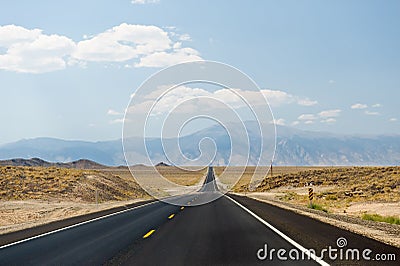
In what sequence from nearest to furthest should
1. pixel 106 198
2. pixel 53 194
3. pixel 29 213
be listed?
pixel 29 213
pixel 53 194
pixel 106 198

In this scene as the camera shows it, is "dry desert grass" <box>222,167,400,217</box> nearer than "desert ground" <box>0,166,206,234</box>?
No

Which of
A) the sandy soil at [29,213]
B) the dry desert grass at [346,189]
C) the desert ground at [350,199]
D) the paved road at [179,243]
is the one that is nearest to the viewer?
the paved road at [179,243]

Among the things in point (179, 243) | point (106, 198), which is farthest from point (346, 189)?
point (179, 243)

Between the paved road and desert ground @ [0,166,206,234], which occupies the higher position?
desert ground @ [0,166,206,234]

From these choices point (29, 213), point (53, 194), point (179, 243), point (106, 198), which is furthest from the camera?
point (106, 198)

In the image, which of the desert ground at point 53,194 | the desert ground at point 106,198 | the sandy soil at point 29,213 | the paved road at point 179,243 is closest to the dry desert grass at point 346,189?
the desert ground at point 106,198

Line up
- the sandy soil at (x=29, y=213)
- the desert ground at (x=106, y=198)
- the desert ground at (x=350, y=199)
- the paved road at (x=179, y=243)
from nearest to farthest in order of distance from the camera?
the paved road at (x=179, y=243)
the desert ground at (x=350, y=199)
the desert ground at (x=106, y=198)
the sandy soil at (x=29, y=213)

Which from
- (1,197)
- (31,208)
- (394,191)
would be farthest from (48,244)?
(394,191)

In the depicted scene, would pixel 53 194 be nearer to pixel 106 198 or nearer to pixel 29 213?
pixel 106 198

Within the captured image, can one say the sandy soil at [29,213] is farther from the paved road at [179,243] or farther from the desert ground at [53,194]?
the paved road at [179,243]

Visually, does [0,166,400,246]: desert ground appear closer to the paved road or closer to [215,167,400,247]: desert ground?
[215,167,400,247]: desert ground

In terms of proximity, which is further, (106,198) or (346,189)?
(346,189)

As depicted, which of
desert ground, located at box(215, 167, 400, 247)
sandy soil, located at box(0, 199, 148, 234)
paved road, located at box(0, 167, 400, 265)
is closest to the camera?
paved road, located at box(0, 167, 400, 265)

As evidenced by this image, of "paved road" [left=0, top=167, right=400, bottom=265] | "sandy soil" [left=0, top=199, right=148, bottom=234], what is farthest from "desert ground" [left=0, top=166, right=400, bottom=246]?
"paved road" [left=0, top=167, right=400, bottom=265]
